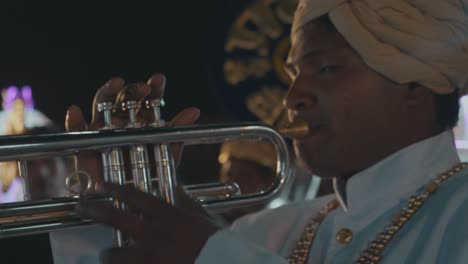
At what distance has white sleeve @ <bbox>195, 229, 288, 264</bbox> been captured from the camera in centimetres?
172

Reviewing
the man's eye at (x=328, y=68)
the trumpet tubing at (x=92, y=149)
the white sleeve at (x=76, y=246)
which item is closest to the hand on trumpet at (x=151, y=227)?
the trumpet tubing at (x=92, y=149)

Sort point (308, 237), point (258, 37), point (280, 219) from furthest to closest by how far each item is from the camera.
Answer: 1. point (258, 37)
2. point (280, 219)
3. point (308, 237)

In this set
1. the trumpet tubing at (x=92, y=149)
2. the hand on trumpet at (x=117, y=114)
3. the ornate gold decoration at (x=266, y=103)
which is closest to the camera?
the trumpet tubing at (x=92, y=149)

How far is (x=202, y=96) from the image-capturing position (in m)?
5.32

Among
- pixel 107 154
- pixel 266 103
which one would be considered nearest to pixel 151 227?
pixel 107 154

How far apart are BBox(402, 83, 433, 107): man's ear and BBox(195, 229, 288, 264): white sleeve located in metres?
0.50

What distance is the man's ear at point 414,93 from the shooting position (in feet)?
6.70

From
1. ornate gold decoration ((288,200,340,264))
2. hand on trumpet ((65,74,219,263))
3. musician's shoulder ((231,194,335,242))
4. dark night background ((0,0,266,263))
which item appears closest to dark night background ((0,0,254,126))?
dark night background ((0,0,266,263))

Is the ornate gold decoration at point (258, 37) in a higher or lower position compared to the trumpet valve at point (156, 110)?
lower

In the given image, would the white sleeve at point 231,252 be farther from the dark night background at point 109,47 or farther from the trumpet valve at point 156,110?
the dark night background at point 109,47

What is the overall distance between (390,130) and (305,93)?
0.19 meters

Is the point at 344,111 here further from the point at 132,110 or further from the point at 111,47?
the point at 111,47

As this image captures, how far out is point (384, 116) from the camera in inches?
79.9

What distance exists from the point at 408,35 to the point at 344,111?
0.20 meters
